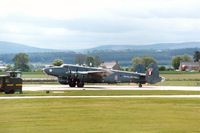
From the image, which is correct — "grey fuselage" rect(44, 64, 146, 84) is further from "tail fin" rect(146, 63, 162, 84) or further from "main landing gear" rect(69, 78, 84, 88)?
"tail fin" rect(146, 63, 162, 84)

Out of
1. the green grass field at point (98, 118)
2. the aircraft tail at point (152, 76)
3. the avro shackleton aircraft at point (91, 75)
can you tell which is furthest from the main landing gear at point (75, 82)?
the green grass field at point (98, 118)

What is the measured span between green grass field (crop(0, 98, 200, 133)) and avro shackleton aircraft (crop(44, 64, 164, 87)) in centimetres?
3840

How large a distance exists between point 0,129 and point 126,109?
11.9 metres

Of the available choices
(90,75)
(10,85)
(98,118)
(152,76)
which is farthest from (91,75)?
(98,118)

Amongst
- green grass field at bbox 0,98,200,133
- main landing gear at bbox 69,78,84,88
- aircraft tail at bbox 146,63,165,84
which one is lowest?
green grass field at bbox 0,98,200,133

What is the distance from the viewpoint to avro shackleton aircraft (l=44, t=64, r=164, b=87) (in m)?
75.9

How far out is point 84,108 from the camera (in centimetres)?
3500

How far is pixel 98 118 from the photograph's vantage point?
28.6 meters

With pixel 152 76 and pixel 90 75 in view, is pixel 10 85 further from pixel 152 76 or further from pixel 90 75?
pixel 152 76

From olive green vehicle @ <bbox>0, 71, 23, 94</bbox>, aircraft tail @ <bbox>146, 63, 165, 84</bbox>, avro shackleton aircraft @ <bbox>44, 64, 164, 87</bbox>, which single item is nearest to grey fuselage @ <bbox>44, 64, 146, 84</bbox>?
avro shackleton aircraft @ <bbox>44, 64, 164, 87</bbox>

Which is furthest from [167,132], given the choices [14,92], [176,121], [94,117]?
[14,92]

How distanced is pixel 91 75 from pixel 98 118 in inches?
1908

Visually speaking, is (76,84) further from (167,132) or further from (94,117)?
(167,132)

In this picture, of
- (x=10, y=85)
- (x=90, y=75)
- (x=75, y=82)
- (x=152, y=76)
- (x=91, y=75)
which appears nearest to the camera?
(x=10, y=85)
